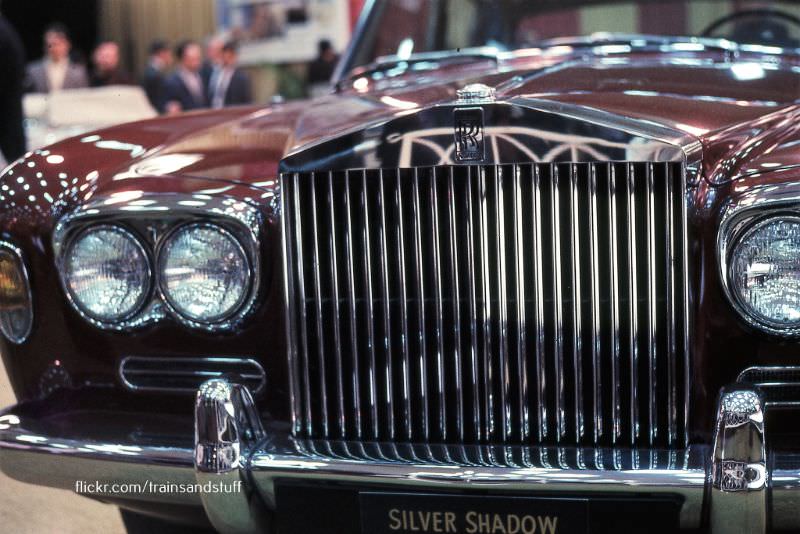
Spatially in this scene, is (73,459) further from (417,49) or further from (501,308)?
(417,49)

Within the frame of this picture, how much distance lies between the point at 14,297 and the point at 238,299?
0.54 metres

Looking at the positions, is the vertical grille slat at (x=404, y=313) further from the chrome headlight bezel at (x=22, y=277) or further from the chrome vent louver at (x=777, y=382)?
the chrome headlight bezel at (x=22, y=277)

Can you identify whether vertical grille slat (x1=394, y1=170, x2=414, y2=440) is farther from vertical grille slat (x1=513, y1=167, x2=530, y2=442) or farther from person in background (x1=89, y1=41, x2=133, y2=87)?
person in background (x1=89, y1=41, x2=133, y2=87)

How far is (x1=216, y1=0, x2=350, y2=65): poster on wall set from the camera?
1158 cm

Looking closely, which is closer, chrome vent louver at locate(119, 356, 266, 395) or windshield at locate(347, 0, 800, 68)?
chrome vent louver at locate(119, 356, 266, 395)

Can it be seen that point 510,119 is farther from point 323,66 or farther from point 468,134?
point 323,66

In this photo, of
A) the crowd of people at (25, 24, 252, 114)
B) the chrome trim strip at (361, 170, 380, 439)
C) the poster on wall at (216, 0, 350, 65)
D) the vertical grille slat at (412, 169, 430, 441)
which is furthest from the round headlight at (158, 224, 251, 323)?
the poster on wall at (216, 0, 350, 65)

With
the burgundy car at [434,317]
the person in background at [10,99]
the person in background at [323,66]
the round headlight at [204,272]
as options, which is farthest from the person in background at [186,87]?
the round headlight at [204,272]

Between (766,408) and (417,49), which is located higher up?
(417,49)

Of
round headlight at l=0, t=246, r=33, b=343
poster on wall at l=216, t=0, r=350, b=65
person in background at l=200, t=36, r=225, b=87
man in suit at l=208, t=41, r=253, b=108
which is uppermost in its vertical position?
poster on wall at l=216, t=0, r=350, b=65

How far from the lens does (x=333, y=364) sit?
2.07 metres

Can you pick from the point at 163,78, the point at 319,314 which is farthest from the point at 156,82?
the point at 319,314

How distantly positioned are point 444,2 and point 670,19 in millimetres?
722

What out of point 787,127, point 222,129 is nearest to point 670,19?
point 787,127
